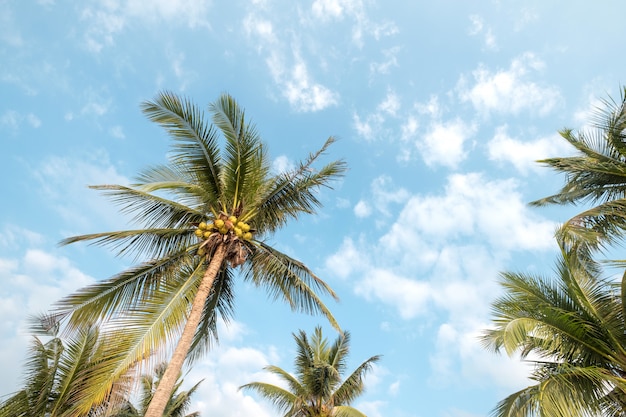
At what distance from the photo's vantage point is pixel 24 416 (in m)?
11.9

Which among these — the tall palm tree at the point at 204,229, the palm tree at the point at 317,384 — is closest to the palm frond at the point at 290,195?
the tall palm tree at the point at 204,229

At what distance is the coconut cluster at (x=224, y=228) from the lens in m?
9.51

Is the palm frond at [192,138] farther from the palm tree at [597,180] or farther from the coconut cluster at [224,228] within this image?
the palm tree at [597,180]

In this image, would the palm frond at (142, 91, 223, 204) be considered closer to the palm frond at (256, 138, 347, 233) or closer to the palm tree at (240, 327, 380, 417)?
the palm frond at (256, 138, 347, 233)

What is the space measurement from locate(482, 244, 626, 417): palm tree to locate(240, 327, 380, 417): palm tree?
9579mm

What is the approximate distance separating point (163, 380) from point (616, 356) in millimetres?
8725

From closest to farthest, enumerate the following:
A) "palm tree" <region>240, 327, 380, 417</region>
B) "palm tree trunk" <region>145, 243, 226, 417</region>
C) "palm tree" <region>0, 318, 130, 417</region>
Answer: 1. "palm tree trunk" <region>145, 243, 226, 417</region>
2. "palm tree" <region>0, 318, 130, 417</region>
3. "palm tree" <region>240, 327, 380, 417</region>

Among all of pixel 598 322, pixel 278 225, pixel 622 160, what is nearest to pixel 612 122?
pixel 622 160

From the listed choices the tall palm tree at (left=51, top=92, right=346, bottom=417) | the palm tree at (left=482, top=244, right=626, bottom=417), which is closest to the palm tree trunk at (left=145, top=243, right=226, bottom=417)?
the tall palm tree at (left=51, top=92, right=346, bottom=417)

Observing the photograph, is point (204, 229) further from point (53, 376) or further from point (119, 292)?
point (53, 376)

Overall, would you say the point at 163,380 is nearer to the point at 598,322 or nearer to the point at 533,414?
the point at 533,414

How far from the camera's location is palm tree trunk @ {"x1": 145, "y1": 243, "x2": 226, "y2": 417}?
7461mm

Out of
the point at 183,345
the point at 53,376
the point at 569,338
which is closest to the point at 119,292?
the point at 183,345

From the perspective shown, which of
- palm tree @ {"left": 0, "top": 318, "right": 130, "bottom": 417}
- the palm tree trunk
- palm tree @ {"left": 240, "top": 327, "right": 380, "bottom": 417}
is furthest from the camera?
palm tree @ {"left": 240, "top": 327, "right": 380, "bottom": 417}
